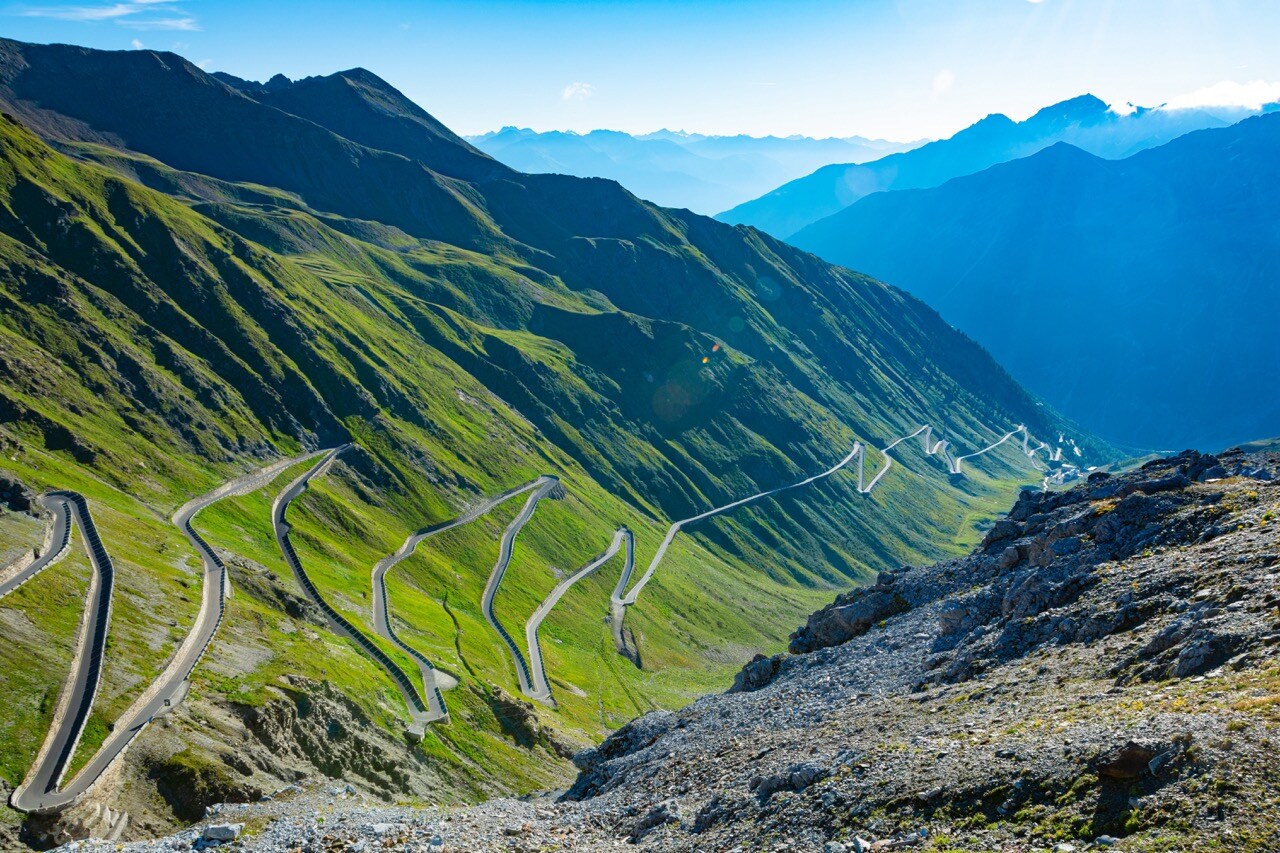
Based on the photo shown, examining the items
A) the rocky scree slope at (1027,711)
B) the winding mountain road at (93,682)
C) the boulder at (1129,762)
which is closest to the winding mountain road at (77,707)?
the winding mountain road at (93,682)

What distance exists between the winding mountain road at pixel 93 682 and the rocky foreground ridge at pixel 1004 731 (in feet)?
53.8

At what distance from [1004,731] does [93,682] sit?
77.7 m

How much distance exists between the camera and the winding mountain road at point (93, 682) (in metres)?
63.3

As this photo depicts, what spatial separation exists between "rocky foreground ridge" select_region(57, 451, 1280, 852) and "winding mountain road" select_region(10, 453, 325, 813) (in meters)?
16.4

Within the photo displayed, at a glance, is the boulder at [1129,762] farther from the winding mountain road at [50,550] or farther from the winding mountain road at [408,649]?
the winding mountain road at [50,550]

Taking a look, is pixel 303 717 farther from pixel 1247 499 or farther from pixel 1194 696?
pixel 1247 499

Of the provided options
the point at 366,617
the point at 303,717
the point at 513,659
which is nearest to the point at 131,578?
the point at 303,717

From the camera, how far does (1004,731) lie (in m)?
40.7

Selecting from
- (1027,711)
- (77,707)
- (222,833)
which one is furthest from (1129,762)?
(77,707)

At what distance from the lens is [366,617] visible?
13912 cm

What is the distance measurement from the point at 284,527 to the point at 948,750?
5903 inches

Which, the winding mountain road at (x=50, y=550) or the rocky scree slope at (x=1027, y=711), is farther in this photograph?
the winding mountain road at (x=50, y=550)

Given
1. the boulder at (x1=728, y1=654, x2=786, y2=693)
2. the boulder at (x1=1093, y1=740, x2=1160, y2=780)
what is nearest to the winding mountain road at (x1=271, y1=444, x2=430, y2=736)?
the boulder at (x1=728, y1=654, x2=786, y2=693)

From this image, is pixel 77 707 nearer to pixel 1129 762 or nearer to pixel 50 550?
pixel 50 550
